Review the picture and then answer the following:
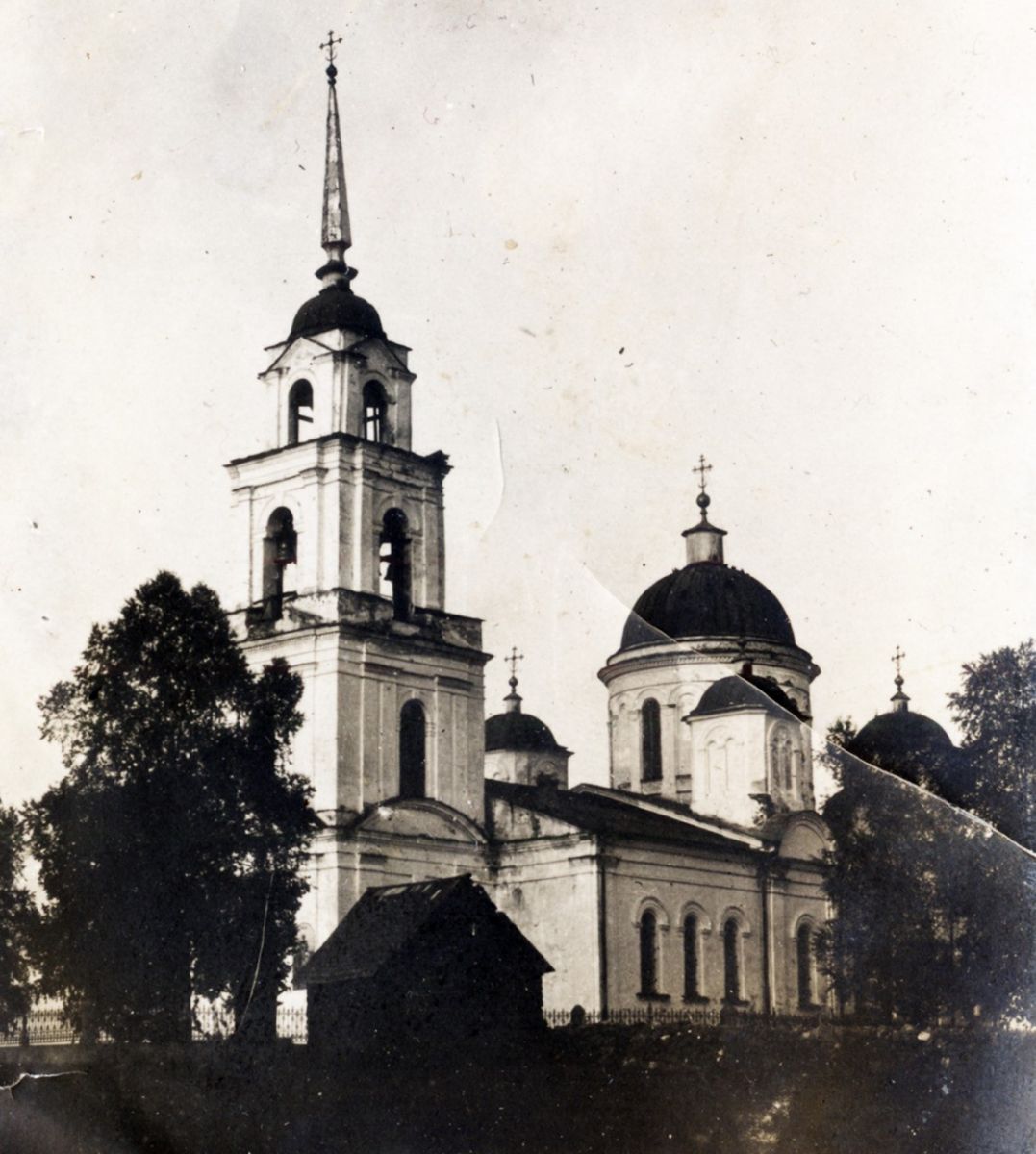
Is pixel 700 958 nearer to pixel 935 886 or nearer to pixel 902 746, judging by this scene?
pixel 935 886

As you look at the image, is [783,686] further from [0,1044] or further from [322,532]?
[0,1044]

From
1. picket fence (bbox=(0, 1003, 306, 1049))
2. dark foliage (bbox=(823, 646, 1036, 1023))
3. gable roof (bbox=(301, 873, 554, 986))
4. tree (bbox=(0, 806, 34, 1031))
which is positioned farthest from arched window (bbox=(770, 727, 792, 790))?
tree (bbox=(0, 806, 34, 1031))

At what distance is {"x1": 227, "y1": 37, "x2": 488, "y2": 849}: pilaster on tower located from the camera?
335 inches

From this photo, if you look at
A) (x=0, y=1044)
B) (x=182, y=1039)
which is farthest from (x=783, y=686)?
(x=0, y=1044)

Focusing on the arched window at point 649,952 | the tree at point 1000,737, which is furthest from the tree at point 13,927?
the tree at point 1000,737

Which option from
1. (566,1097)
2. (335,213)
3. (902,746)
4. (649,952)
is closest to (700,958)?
(649,952)

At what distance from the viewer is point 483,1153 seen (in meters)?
7.36

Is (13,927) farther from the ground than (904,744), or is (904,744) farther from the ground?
(904,744)

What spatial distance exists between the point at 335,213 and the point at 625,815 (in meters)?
3.14

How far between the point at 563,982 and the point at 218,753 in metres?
1.89

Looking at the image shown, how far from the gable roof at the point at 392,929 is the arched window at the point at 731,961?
80 centimetres

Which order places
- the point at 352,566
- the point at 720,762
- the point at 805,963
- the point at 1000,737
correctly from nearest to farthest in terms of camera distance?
the point at 1000,737, the point at 805,963, the point at 720,762, the point at 352,566

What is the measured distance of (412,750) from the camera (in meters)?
8.62

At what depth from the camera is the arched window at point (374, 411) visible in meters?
8.77
